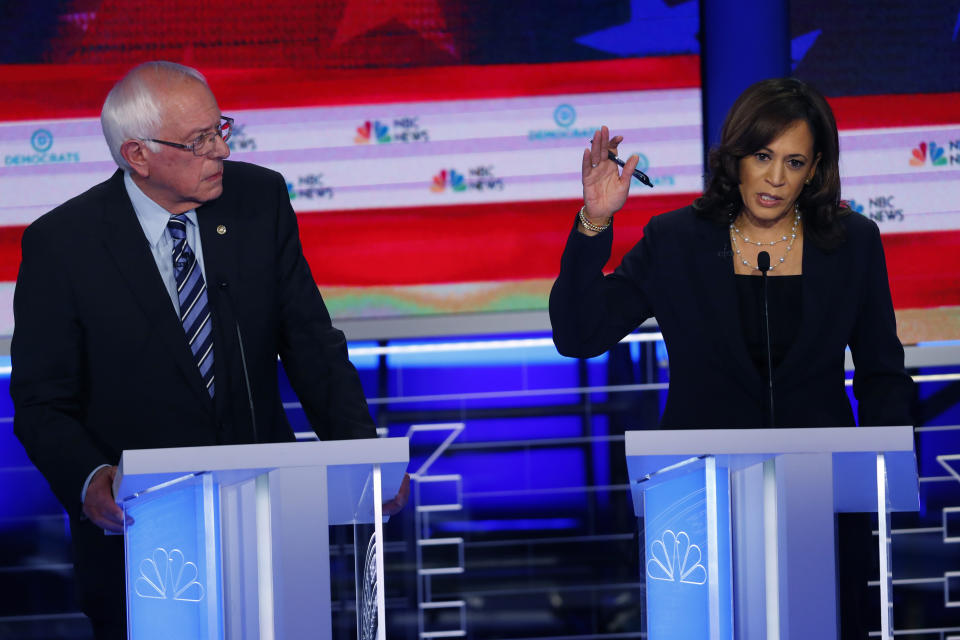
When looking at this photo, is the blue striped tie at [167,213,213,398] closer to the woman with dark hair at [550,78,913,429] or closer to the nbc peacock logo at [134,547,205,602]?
the woman with dark hair at [550,78,913,429]

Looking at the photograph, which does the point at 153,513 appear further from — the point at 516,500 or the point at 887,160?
the point at 887,160

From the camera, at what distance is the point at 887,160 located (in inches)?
151

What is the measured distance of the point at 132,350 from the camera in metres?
2.19

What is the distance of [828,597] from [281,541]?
674 millimetres

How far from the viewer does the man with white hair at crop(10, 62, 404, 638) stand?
213 cm

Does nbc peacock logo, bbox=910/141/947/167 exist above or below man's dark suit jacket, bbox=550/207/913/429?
above

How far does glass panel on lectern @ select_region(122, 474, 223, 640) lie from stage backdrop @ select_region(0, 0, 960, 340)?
2328 millimetres

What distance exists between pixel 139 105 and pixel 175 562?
116cm

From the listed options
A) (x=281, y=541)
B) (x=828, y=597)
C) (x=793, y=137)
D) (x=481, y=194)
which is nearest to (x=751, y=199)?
(x=793, y=137)

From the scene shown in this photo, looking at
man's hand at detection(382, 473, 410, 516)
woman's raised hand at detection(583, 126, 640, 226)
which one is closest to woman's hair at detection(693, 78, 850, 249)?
woman's raised hand at detection(583, 126, 640, 226)

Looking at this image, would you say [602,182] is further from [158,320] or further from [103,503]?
[103,503]

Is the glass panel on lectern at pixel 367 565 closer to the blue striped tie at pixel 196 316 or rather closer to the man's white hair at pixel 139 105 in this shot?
the blue striped tie at pixel 196 316

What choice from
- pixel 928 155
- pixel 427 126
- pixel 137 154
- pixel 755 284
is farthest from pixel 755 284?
pixel 928 155

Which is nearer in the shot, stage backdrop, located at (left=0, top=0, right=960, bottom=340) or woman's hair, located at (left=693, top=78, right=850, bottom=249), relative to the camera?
woman's hair, located at (left=693, top=78, right=850, bottom=249)
